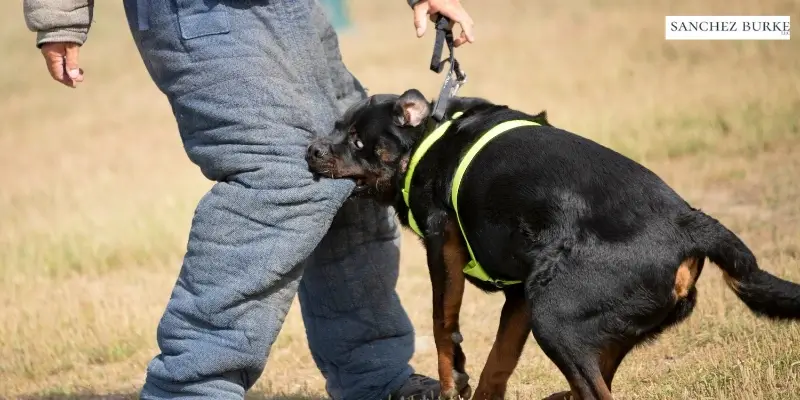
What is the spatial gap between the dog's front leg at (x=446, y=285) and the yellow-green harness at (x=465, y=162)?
5cm

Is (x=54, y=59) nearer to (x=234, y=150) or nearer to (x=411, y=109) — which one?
(x=234, y=150)

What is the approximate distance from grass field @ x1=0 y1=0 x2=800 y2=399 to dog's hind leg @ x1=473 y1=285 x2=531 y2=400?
81cm

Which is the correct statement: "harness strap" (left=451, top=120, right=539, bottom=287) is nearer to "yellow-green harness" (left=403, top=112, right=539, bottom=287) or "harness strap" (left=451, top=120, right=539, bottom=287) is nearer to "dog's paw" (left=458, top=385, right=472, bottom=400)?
"yellow-green harness" (left=403, top=112, right=539, bottom=287)

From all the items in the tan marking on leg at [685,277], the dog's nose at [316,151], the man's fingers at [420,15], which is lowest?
the tan marking on leg at [685,277]

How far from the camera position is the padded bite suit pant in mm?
4273

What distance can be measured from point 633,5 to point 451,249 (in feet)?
49.3

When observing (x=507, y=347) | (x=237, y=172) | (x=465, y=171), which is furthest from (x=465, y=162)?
(x=237, y=172)

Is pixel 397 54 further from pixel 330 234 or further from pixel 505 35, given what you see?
pixel 330 234

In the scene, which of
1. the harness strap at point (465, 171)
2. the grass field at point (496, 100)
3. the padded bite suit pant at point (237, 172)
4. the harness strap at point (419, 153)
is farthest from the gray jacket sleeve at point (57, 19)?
the grass field at point (496, 100)

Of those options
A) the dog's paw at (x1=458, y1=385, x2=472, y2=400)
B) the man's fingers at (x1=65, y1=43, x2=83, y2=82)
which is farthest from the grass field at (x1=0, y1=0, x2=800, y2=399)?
the man's fingers at (x1=65, y1=43, x2=83, y2=82)

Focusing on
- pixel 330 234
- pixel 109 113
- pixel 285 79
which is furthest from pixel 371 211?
pixel 109 113

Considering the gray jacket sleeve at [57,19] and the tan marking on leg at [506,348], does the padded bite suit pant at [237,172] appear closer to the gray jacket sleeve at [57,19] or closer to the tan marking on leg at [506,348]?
the gray jacket sleeve at [57,19]

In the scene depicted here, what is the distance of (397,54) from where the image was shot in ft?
60.2

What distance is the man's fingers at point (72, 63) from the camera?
438 cm
